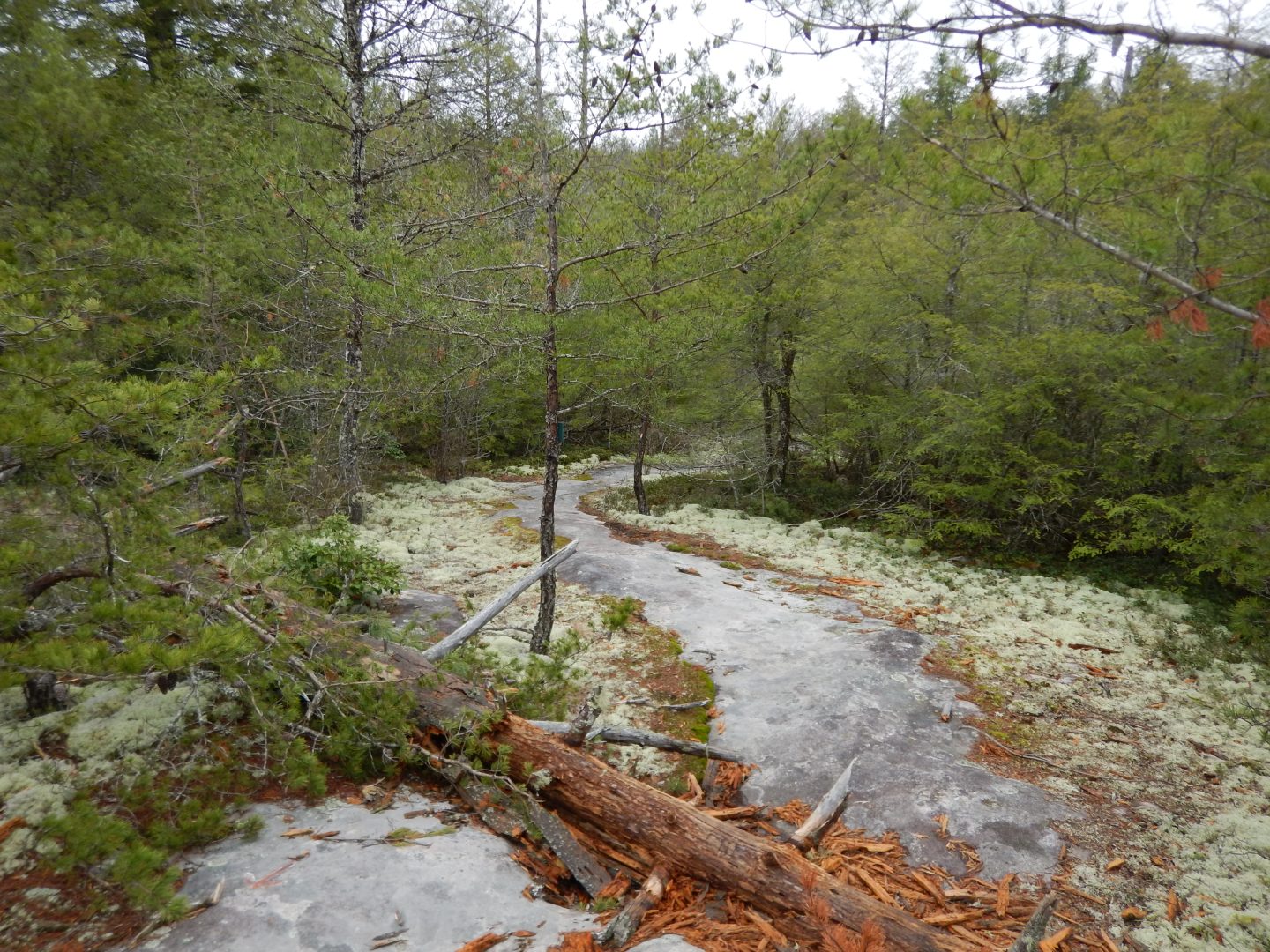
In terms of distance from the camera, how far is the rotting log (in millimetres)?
3225

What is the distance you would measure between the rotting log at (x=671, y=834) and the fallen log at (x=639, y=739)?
17 cm

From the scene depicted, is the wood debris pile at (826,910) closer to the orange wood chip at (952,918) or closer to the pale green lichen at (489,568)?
the orange wood chip at (952,918)

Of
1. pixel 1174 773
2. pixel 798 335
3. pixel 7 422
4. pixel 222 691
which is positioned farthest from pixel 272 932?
pixel 798 335

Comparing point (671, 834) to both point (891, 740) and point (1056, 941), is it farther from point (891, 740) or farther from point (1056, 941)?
point (891, 740)

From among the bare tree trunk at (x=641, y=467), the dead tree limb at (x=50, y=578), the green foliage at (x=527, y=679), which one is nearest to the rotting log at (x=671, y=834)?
the green foliage at (x=527, y=679)

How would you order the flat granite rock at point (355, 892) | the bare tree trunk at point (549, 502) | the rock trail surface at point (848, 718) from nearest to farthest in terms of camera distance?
the flat granite rock at point (355, 892)
the rock trail surface at point (848, 718)
the bare tree trunk at point (549, 502)

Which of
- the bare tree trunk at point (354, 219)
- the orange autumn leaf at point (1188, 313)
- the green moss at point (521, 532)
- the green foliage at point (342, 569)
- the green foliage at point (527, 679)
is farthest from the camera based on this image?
the green moss at point (521, 532)

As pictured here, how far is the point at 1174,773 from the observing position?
5.12 meters

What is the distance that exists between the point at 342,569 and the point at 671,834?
5.32 m

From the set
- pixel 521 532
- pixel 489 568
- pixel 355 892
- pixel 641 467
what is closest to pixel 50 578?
pixel 355 892

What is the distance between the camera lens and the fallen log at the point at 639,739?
459cm

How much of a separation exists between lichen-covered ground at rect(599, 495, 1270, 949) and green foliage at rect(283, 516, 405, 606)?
632 cm

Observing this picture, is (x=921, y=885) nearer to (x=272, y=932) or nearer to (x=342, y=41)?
(x=272, y=932)

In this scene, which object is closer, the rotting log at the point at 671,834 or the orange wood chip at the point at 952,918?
the rotting log at the point at 671,834
